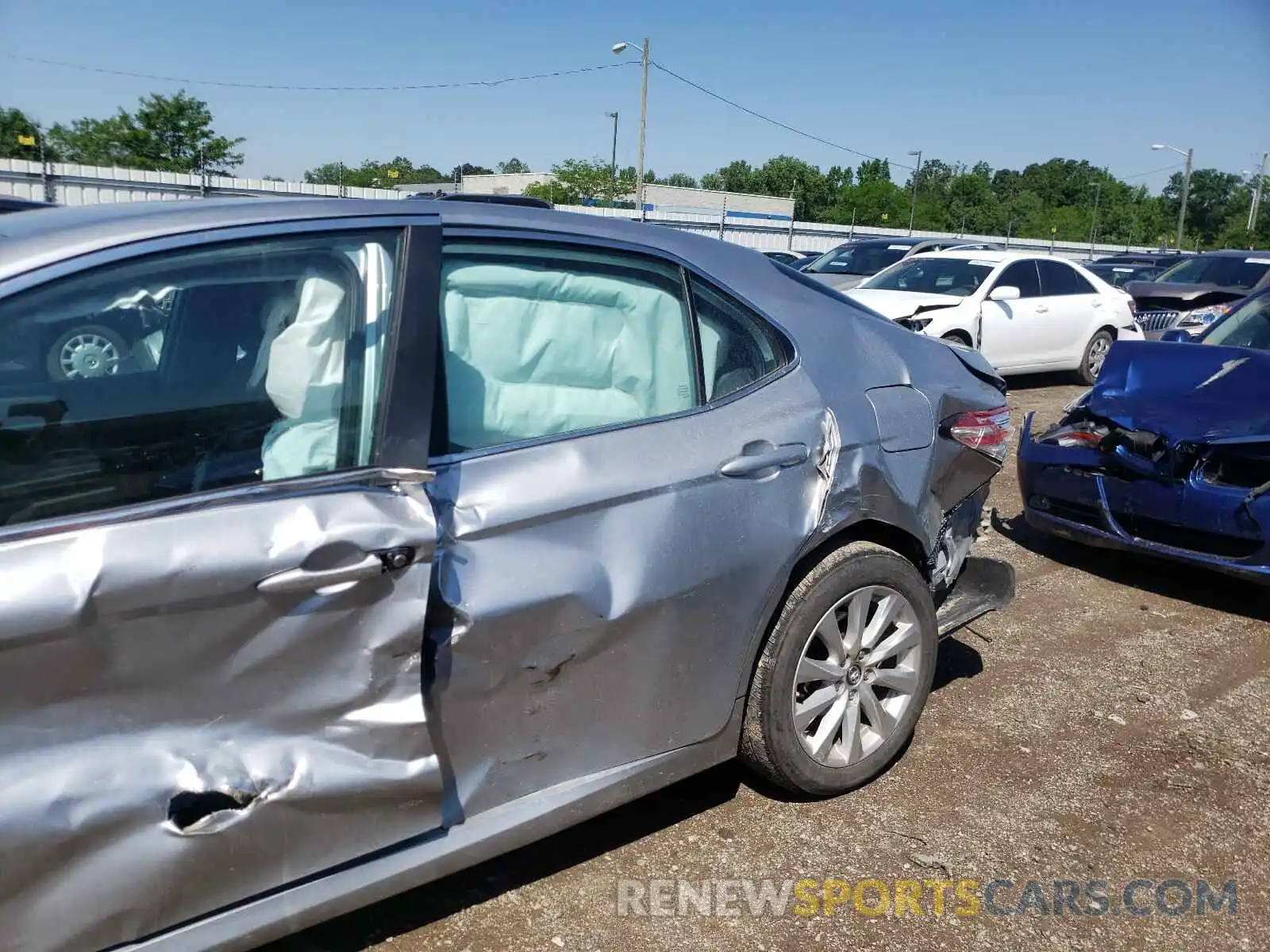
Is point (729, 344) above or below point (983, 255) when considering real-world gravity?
below

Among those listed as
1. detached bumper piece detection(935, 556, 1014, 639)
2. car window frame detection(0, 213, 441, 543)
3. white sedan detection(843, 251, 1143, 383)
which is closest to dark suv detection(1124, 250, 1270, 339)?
white sedan detection(843, 251, 1143, 383)

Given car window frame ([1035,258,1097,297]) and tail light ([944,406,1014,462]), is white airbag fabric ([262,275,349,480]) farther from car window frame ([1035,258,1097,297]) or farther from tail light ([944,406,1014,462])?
car window frame ([1035,258,1097,297])

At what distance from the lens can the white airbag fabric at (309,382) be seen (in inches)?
83.6

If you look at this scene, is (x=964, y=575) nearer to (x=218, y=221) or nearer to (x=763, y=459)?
(x=763, y=459)

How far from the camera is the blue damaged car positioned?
14.9 ft

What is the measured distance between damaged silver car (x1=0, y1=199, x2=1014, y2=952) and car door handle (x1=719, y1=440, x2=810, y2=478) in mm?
11

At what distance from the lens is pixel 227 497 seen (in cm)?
195

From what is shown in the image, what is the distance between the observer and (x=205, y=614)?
1.86 meters

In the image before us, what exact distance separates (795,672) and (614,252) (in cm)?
128

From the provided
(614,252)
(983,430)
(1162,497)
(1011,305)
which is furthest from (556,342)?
(1011,305)

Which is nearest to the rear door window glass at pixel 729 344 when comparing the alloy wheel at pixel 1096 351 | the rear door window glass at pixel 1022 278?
the rear door window glass at pixel 1022 278

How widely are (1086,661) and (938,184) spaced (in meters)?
95.1

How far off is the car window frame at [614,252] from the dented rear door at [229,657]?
8cm

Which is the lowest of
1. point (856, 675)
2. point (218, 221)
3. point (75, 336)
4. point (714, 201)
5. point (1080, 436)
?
point (856, 675)
